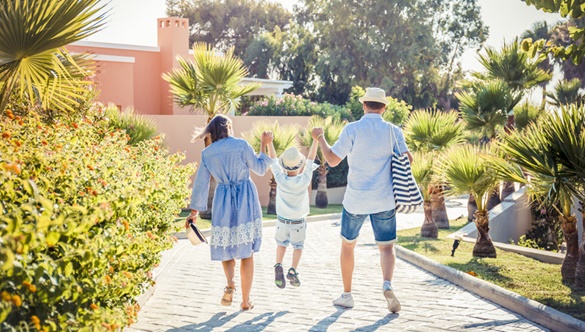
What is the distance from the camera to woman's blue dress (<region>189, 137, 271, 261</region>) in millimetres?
8531

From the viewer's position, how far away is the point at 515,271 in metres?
11.6

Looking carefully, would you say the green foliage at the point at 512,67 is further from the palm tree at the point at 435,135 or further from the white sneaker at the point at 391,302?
the white sneaker at the point at 391,302

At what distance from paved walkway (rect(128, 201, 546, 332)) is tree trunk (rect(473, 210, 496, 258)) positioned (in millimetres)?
1309

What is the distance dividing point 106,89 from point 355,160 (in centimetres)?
2104

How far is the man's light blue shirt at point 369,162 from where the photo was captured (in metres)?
8.65

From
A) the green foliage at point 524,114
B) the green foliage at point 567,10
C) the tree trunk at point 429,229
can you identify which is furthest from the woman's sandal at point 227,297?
the green foliage at point 524,114

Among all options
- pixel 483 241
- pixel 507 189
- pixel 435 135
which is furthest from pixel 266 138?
pixel 507 189

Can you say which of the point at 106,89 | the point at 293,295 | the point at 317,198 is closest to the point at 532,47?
the point at 293,295

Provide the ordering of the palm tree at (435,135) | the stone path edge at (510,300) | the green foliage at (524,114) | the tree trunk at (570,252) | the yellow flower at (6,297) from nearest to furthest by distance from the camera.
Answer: the yellow flower at (6,297) < the stone path edge at (510,300) < the tree trunk at (570,252) < the palm tree at (435,135) < the green foliage at (524,114)

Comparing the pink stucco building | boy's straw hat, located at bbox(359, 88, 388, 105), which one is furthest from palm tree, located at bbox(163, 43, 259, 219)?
boy's straw hat, located at bbox(359, 88, 388, 105)

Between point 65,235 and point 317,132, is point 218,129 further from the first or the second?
point 65,235

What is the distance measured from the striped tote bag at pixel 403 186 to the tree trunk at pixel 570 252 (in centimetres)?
316

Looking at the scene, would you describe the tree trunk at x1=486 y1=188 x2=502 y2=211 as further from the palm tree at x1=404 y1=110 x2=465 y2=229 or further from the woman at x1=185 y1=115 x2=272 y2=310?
the woman at x1=185 y1=115 x2=272 y2=310

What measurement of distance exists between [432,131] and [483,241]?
6.21 metres
